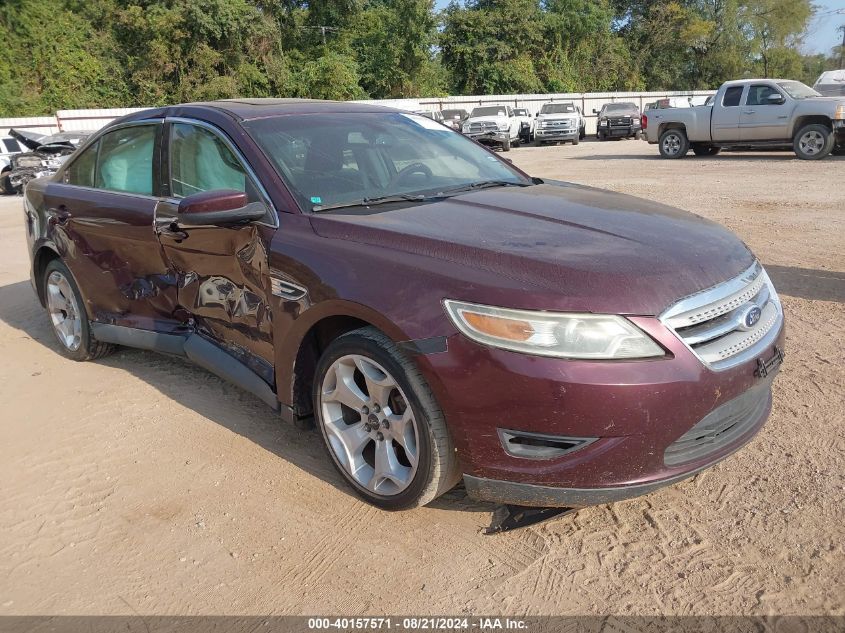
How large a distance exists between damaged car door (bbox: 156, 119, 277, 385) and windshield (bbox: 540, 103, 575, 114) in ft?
88.0

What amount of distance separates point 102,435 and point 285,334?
4.62 feet

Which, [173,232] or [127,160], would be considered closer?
[173,232]

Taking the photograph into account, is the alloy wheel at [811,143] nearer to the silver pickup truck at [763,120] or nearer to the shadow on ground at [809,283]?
the silver pickup truck at [763,120]

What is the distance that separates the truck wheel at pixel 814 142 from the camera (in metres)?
15.3

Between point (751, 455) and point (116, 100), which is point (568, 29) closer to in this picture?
point (116, 100)

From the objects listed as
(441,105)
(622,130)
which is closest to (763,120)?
(622,130)

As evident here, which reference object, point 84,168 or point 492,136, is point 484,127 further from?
point 84,168

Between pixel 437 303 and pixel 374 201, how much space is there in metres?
0.99

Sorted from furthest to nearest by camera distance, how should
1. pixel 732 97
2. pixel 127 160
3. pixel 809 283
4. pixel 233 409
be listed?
pixel 732 97 → pixel 809 283 → pixel 127 160 → pixel 233 409

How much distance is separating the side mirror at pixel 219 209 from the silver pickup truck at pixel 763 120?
15.5m

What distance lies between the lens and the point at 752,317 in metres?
2.70

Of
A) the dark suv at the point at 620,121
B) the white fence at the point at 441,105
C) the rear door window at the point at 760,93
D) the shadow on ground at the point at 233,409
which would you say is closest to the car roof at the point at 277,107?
the shadow on ground at the point at 233,409

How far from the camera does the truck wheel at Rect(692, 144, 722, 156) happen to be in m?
18.2

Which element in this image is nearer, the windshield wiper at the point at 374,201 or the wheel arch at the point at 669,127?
the windshield wiper at the point at 374,201
